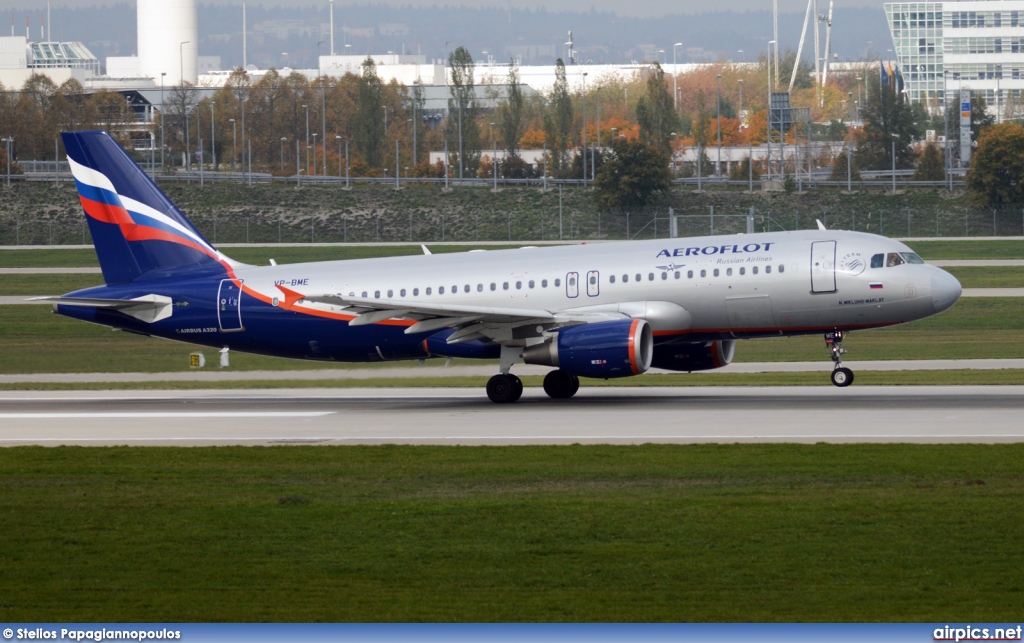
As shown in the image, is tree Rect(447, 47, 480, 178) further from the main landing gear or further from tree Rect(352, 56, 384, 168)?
the main landing gear

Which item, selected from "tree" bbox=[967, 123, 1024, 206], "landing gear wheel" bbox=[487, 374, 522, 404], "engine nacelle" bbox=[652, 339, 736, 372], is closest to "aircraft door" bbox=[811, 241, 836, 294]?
"engine nacelle" bbox=[652, 339, 736, 372]

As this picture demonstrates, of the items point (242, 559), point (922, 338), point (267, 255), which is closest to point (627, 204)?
point (267, 255)

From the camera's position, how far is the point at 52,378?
44094 mm

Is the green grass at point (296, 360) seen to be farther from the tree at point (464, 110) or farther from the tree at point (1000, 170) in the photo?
the tree at point (464, 110)

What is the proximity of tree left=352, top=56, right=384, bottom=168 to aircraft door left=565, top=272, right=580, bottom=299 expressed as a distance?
390ft

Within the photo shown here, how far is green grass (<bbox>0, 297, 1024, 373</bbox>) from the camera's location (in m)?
43.3

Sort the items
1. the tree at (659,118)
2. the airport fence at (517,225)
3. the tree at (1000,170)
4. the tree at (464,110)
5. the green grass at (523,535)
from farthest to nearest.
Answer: the tree at (464,110) < the tree at (659,118) < the tree at (1000,170) < the airport fence at (517,225) < the green grass at (523,535)

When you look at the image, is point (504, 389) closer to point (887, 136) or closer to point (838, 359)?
point (838, 359)

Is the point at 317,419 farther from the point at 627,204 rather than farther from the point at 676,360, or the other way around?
the point at 627,204

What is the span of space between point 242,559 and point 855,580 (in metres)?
7.02

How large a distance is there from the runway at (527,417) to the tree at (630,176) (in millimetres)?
66164

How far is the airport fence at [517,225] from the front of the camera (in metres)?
98.0

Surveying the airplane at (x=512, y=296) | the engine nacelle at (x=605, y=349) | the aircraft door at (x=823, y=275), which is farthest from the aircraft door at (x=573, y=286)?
the aircraft door at (x=823, y=275)

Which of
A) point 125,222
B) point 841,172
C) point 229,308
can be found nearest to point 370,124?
point 841,172
